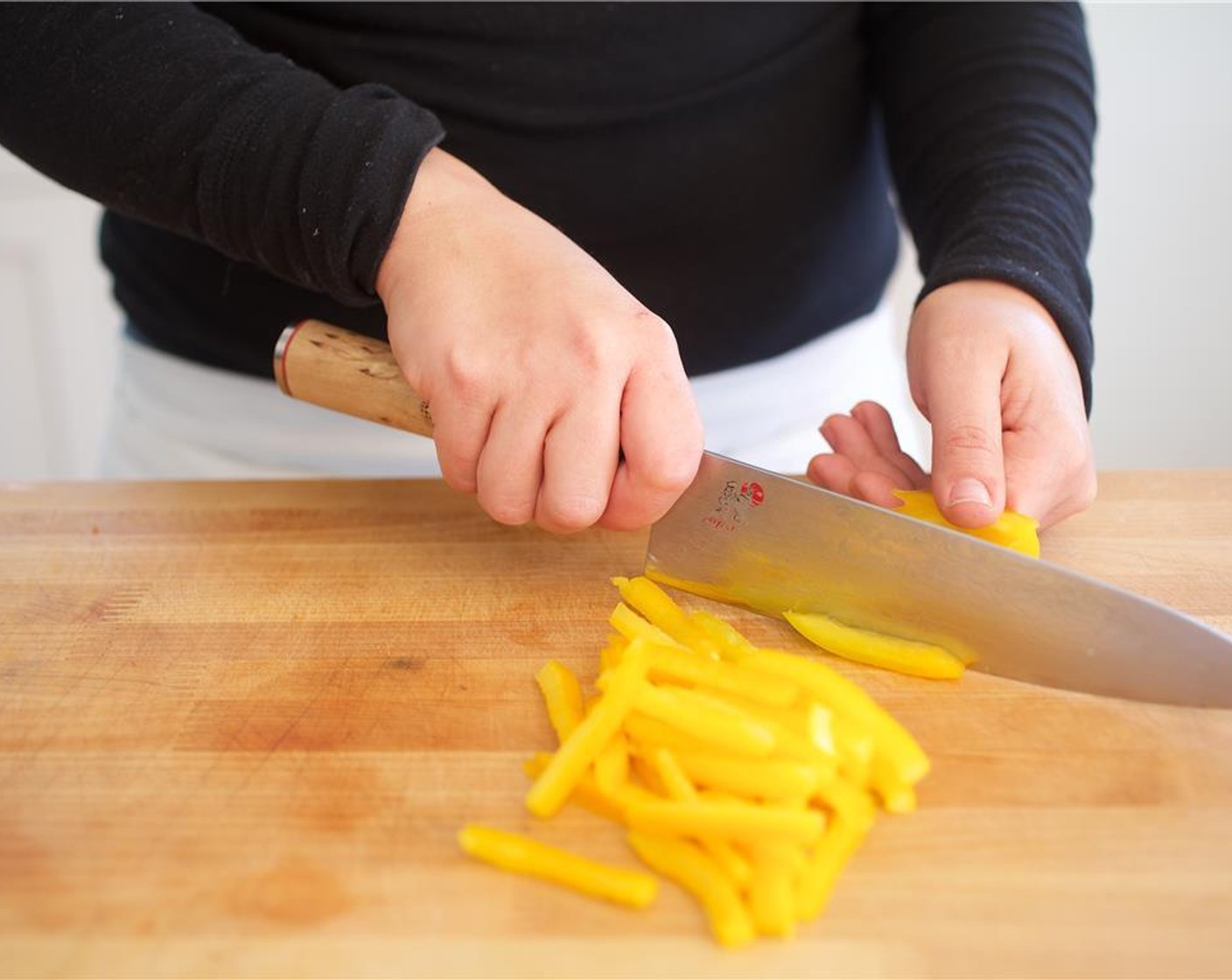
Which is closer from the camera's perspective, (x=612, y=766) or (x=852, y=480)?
(x=612, y=766)

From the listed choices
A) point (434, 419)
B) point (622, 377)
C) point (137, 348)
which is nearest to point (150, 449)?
point (137, 348)

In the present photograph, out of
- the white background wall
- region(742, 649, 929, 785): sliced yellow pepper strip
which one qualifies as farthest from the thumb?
the white background wall

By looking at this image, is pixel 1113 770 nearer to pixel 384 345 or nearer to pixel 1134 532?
pixel 1134 532

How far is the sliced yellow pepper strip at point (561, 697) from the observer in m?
1.04

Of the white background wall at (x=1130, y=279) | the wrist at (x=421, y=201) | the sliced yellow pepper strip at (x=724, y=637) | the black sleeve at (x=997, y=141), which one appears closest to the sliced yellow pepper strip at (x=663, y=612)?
the sliced yellow pepper strip at (x=724, y=637)

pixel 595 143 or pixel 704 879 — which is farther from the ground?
pixel 595 143

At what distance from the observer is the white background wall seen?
9.42ft

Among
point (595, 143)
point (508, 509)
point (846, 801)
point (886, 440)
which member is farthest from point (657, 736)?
point (595, 143)

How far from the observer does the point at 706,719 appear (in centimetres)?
95

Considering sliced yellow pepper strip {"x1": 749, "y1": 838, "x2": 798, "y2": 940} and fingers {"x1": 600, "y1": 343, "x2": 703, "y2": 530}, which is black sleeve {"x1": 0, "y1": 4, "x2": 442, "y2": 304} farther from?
sliced yellow pepper strip {"x1": 749, "y1": 838, "x2": 798, "y2": 940}

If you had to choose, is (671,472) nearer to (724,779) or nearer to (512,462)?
(512,462)

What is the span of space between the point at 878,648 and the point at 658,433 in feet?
0.99

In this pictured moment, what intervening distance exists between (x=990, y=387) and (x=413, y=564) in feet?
2.12

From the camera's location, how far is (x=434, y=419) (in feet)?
3.74
